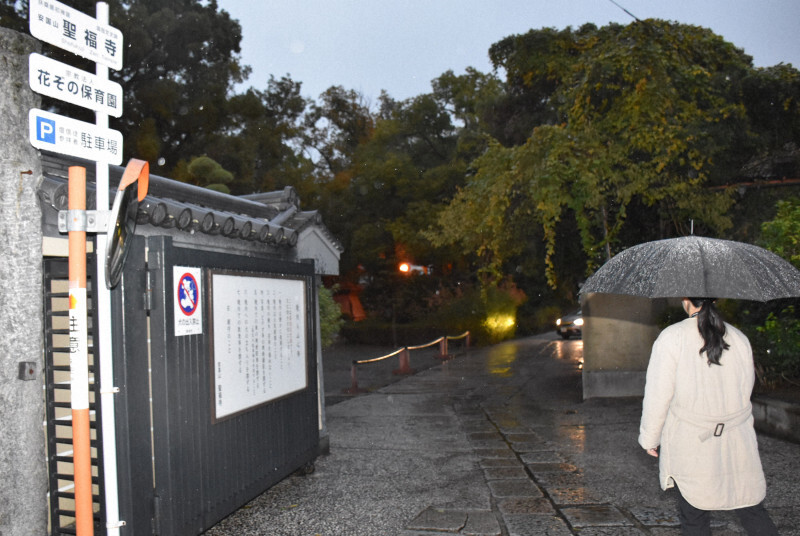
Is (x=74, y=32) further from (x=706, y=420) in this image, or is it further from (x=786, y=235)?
(x=786, y=235)

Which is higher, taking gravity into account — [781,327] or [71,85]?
[71,85]

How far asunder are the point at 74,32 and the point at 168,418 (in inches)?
99.2

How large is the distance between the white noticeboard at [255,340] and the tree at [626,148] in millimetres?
4727

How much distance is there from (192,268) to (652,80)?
308 inches

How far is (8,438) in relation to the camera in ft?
13.4

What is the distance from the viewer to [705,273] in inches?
141

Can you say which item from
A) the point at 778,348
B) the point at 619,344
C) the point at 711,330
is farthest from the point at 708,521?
the point at 619,344

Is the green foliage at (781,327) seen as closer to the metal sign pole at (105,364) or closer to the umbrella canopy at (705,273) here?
the umbrella canopy at (705,273)

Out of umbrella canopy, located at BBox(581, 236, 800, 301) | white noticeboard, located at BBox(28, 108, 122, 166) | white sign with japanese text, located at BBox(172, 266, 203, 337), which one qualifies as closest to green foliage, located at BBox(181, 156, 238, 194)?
white sign with japanese text, located at BBox(172, 266, 203, 337)

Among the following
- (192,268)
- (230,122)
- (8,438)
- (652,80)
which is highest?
(230,122)

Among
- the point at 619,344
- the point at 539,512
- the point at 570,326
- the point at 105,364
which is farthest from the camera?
the point at 570,326

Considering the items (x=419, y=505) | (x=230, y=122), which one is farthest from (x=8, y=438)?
(x=230, y=122)

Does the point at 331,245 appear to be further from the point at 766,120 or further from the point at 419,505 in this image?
the point at 766,120

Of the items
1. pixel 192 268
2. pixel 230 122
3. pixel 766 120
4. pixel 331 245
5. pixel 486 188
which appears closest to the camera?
pixel 192 268
